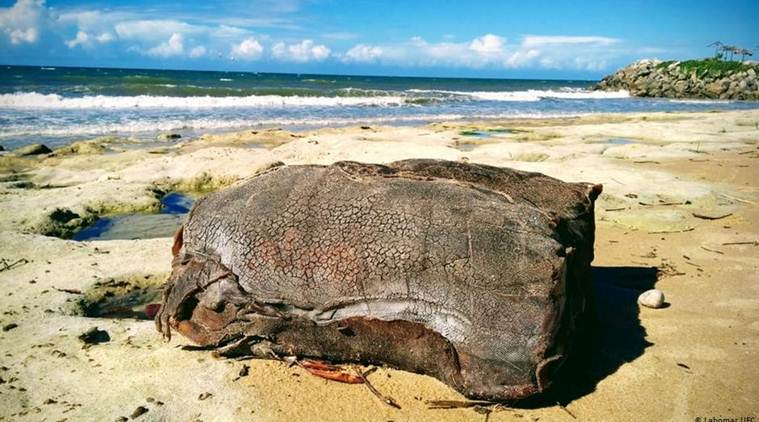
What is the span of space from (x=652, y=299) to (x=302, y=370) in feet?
9.18

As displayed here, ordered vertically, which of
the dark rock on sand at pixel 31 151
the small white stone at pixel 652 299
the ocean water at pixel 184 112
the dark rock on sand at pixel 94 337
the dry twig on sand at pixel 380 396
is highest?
the ocean water at pixel 184 112

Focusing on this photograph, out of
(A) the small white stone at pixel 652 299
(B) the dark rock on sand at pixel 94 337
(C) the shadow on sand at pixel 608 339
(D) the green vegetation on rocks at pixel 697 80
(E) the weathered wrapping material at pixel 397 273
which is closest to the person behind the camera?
(E) the weathered wrapping material at pixel 397 273

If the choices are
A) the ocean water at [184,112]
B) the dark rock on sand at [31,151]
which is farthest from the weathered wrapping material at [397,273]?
the ocean water at [184,112]

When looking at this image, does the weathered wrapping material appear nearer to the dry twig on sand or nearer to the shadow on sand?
the dry twig on sand

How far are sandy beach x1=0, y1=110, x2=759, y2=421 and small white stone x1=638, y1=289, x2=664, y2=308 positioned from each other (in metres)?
0.07

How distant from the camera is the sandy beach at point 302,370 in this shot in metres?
2.79

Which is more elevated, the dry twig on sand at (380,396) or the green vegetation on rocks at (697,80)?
the green vegetation on rocks at (697,80)

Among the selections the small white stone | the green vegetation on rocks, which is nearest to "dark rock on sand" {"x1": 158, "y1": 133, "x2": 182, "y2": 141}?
the small white stone

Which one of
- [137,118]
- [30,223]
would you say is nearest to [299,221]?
[30,223]

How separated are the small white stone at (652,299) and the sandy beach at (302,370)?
69 mm

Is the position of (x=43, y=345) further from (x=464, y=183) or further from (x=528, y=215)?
(x=528, y=215)

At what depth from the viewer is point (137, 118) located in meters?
20.4

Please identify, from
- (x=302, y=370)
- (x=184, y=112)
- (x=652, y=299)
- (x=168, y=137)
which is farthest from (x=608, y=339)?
(x=184, y=112)

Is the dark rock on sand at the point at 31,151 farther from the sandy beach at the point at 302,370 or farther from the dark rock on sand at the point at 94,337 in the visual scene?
the dark rock on sand at the point at 94,337
